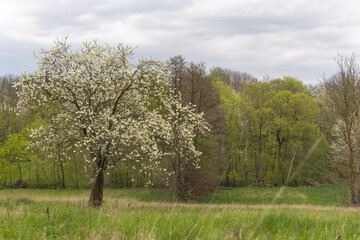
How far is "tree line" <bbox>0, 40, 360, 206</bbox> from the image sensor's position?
666 inches

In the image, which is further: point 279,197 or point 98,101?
point 279,197

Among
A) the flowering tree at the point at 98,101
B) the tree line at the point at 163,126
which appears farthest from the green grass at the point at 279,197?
the flowering tree at the point at 98,101

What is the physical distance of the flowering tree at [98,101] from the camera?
1623 centimetres

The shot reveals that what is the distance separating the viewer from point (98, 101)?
17484 mm

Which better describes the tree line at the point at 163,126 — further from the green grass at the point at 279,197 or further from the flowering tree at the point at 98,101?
the green grass at the point at 279,197

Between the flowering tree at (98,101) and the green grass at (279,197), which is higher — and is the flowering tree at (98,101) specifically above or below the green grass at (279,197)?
above

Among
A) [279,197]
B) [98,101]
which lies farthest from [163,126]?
[279,197]

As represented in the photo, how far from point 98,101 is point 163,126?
451 cm

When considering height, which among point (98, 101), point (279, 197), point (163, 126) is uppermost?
point (98, 101)

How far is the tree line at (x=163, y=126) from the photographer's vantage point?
1692 centimetres

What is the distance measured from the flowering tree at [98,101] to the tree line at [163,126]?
2.7 inches

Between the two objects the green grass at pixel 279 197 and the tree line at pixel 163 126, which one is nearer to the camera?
the tree line at pixel 163 126

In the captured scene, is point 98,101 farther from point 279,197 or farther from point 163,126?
point 279,197

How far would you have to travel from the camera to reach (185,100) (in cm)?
3209
